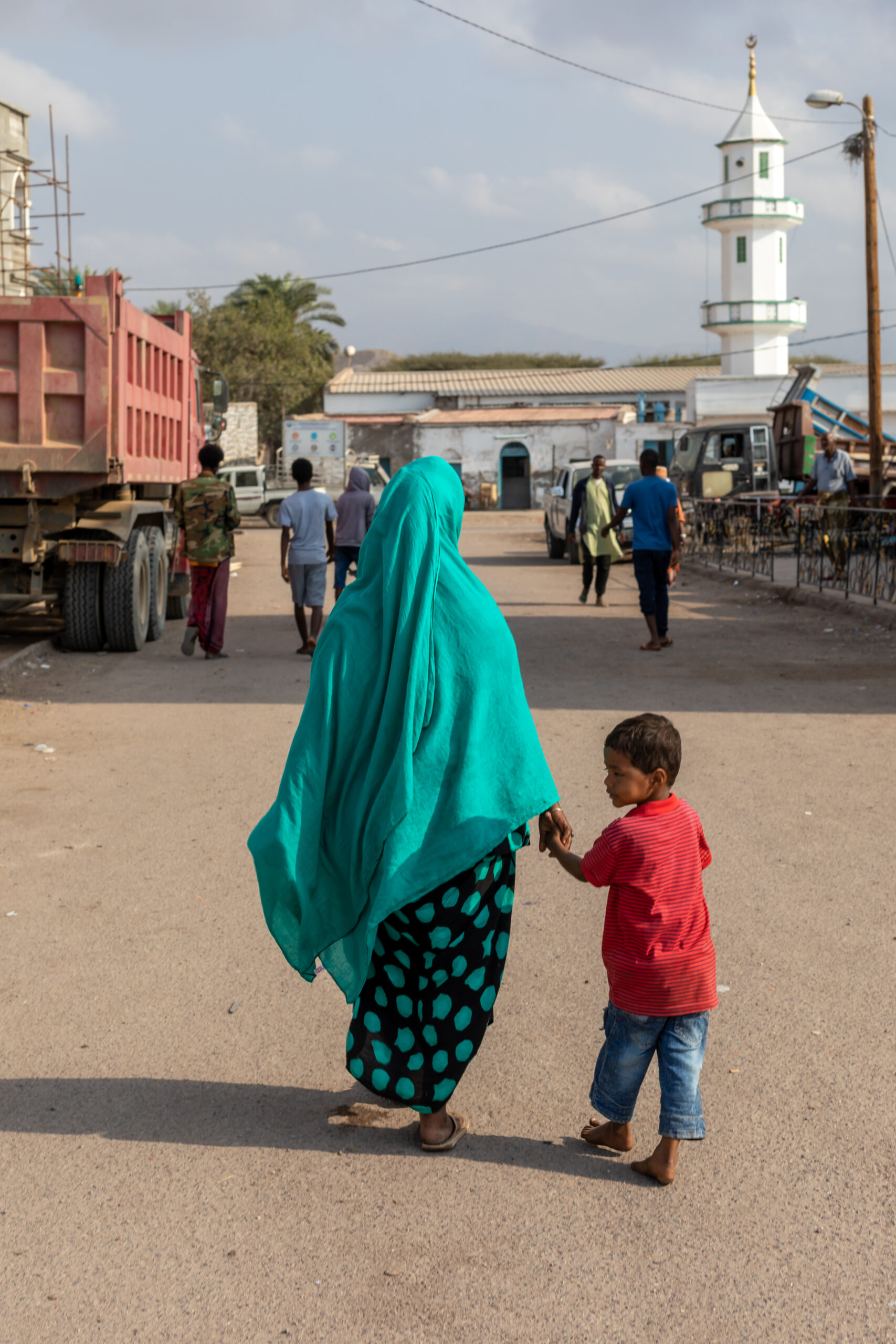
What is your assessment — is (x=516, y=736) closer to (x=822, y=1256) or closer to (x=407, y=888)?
(x=407, y=888)

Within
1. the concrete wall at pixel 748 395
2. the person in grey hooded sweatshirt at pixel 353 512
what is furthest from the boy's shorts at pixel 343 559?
the concrete wall at pixel 748 395

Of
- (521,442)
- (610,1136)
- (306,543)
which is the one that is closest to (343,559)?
(306,543)

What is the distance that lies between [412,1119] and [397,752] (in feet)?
3.42

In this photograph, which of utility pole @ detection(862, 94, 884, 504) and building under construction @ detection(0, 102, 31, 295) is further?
utility pole @ detection(862, 94, 884, 504)

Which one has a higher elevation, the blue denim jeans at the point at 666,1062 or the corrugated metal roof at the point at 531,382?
the corrugated metal roof at the point at 531,382

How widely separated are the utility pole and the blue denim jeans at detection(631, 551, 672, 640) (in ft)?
33.1

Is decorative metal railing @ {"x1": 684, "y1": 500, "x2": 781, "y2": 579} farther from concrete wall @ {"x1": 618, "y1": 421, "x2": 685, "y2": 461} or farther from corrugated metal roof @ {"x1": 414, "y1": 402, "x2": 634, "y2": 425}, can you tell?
corrugated metal roof @ {"x1": 414, "y1": 402, "x2": 634, "y2": 425}

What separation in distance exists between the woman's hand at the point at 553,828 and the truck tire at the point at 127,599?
911 centimetres

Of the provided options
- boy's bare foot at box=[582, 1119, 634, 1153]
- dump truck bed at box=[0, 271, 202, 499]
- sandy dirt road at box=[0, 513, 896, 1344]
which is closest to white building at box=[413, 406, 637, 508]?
dump truck bed at box=[0, 271, 202, 499]

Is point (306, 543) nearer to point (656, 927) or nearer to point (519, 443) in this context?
point (656, 927)

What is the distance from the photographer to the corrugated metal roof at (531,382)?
57.8 m

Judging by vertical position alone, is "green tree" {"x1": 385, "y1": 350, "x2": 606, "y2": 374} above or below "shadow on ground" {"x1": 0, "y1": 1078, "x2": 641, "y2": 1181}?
above

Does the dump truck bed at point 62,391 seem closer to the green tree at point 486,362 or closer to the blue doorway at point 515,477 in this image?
the blue doorway at point 515,477

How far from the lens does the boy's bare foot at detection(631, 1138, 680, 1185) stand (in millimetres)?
3025
